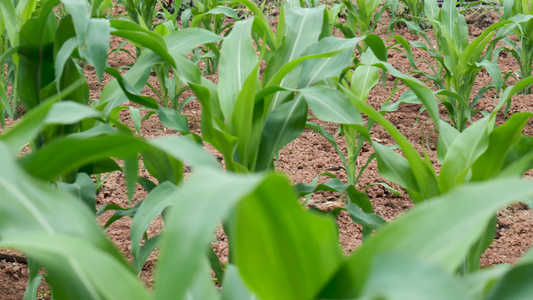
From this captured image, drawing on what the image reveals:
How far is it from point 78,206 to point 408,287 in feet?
1.19

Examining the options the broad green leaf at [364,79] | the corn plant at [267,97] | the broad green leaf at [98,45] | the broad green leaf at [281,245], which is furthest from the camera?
Answer: the broad green leaf at [364,79]

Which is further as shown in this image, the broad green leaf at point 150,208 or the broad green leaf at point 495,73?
the broad green leaf at point 495,73

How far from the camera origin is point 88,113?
712 millimetres

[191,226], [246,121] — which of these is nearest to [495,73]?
[246,121]

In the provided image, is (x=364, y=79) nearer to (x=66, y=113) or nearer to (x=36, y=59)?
(x=36, y=59)

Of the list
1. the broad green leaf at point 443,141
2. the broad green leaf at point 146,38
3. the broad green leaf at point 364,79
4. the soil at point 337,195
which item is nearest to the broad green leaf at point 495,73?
the soil at point 337,195

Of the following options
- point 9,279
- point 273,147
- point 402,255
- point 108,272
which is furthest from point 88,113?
point 9,279

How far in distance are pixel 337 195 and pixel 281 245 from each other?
1.69m

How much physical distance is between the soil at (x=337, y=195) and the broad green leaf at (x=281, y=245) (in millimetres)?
687

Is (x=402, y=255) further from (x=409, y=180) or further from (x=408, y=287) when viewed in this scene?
(x=409, y=180)

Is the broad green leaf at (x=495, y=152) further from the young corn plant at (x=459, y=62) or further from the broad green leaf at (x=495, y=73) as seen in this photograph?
the broad green leaf at (x=495, y=73)

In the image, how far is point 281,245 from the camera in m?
0.57

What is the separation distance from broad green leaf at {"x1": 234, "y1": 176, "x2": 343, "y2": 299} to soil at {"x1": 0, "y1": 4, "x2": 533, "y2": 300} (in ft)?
2.26

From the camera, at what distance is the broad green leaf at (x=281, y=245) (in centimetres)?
54
